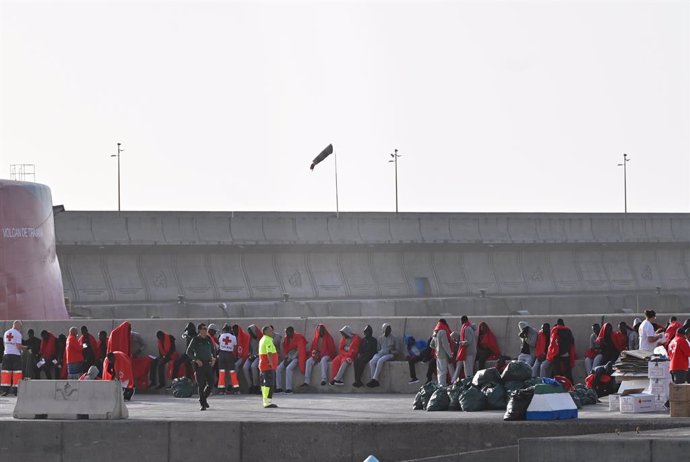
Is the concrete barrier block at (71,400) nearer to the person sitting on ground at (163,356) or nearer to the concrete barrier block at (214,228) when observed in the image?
the person sitting on ground at (163,356)

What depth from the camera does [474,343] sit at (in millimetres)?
27625

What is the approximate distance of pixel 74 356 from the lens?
29859 mm

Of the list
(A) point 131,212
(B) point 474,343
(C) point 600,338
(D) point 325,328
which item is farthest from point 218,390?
(A) point 131,212

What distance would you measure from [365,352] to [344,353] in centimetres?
48

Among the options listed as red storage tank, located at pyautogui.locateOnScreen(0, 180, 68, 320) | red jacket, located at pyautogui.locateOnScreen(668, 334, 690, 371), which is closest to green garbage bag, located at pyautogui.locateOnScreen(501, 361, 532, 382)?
red jacket, located at pyautogui.locateOnScreen(668, 334, 690, 371)

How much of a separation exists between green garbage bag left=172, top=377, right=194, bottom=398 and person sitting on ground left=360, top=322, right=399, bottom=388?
3.35 metres

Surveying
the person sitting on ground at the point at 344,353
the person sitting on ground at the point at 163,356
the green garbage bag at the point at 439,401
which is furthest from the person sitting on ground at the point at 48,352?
the green garbage bag at the point at 439,401

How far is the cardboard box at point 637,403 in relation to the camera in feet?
74.5

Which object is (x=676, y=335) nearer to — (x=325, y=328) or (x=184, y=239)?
(x=325, y=328)

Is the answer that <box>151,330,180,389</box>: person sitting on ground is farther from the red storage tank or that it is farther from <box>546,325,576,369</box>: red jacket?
<box>546,325,576,369</box>: red jacket

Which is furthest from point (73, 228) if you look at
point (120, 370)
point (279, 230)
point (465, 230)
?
point (120, 370)

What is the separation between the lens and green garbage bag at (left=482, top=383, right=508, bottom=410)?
938 inches

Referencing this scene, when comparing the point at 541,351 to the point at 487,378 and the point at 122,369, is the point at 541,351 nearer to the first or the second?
the point at 487,378

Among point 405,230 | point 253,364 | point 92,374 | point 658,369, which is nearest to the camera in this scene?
→ point 658,369
